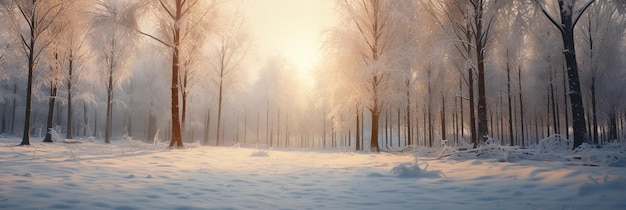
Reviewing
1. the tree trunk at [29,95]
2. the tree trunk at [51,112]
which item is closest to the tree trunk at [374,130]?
the tree trunk at [29,95]

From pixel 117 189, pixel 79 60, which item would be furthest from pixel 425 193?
pixel 79 60

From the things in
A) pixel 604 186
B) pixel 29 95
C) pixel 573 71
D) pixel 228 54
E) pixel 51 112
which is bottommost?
pixel 604 186

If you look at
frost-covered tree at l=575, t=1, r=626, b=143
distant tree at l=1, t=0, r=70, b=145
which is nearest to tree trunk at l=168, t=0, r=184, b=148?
distant tree at l=1, t=0, r=70, b=145

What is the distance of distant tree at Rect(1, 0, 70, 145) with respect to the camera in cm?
1280

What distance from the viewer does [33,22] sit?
13.1 m

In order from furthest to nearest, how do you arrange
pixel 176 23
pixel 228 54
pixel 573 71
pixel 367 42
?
1. pixel 228 54
2. pixel 367 42
3. pixel 176 23
4. pixel 573 71

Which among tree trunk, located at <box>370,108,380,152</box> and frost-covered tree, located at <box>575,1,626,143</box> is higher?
frost-covered tree, located at <box>575,1,626,143</box>

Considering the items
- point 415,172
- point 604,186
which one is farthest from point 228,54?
point 604,186

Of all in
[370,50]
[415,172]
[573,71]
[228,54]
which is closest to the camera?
[415,172]

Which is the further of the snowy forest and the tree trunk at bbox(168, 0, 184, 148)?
the tree trunk at bbox(168, 0, 184, 148)

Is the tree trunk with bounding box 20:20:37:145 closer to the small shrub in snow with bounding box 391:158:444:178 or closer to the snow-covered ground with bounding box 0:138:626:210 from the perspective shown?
the snow-covered ground with bounding box 0:138:626:210

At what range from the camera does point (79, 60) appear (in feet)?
61.0

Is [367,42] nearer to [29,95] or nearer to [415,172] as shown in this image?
[415,172]

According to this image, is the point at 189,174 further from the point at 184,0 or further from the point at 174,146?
the point at 184,0
